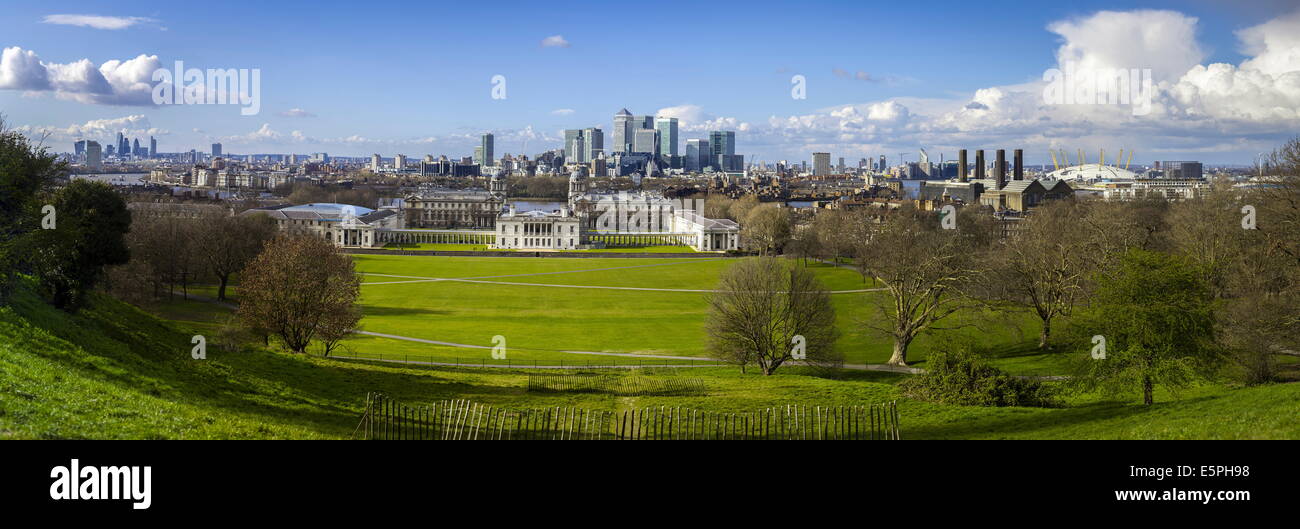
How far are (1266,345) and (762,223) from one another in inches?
2738

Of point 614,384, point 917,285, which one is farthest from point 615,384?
point 917,285

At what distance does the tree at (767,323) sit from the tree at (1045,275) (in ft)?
36.1

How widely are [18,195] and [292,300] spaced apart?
27.7 ft

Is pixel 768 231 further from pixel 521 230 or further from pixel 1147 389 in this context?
pixel 1147 389

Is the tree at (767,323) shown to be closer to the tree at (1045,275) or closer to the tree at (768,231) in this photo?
the tree at (1045,275)

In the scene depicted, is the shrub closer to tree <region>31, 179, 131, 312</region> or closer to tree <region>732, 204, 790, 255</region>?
tree <region>31, 179, 131, 312</region>

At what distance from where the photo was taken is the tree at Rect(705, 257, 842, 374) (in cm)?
3206

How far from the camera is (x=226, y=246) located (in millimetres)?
52562

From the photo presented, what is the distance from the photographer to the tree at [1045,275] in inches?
1511

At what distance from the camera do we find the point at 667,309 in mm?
53438

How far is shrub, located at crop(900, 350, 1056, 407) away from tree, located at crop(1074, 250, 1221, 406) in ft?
4.95

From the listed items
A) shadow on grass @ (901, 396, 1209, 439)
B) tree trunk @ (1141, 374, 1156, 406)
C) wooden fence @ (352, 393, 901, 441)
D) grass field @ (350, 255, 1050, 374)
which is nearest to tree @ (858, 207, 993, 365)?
grass field @ (350, 255, 1050, 374)
